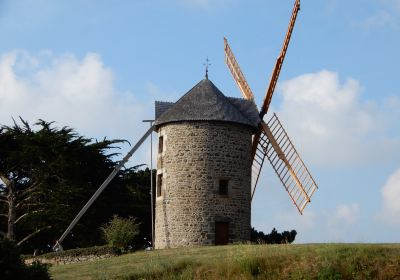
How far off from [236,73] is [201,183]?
7744 millimetres

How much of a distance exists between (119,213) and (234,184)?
9802 millimetres

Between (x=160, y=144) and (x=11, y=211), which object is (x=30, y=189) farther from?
(x=160, y=144)

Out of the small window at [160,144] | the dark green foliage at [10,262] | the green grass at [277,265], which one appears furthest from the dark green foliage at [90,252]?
the dark green foliage at [10,262]

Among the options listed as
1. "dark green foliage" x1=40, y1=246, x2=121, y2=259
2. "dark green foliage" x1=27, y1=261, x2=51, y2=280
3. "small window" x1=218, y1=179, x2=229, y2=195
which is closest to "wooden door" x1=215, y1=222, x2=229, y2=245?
"small window" x1=218, y1=179, x2=229, y2=195

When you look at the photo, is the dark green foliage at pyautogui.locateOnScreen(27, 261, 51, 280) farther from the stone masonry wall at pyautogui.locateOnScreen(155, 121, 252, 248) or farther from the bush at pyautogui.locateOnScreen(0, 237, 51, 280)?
the stone masonry wall at pyautogui.locateOnScreen(155, 121, 252, 248)

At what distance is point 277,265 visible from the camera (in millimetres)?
21750

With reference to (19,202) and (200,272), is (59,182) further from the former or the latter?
(200,272)

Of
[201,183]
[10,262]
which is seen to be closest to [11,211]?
[201,183]

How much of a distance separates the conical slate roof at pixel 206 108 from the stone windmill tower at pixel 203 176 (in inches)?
1.6

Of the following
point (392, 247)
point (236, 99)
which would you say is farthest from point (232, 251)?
point (236, 99)

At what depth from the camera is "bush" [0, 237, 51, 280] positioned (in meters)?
18.5

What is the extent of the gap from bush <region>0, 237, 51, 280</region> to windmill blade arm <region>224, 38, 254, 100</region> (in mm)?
17378

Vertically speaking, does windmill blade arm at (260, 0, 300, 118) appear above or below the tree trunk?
above

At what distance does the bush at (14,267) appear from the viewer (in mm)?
18547
